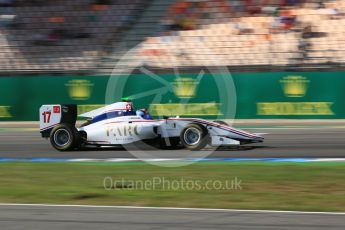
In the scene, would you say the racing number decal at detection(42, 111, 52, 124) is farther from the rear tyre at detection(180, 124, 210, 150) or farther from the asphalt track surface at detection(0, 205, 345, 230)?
the asphalt track surface at detection(0, 205, 345, 230)

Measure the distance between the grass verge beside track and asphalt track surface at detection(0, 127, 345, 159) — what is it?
1.16 m

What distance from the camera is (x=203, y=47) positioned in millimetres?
22781

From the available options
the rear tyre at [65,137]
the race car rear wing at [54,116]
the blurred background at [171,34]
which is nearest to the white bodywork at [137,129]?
the rear tyre at [65,137]

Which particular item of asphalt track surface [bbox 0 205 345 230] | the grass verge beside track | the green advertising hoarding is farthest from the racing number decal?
the green advertising hoarding

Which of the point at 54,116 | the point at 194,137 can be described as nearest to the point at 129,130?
the point at 194,137

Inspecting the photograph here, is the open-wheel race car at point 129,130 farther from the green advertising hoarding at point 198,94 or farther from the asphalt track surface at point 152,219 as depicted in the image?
the green advertising hoarding at point 198,94

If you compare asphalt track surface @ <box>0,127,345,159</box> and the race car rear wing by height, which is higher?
the race car rear wing

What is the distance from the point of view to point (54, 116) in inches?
512

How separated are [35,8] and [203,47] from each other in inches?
321

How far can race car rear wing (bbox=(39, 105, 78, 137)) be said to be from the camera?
42.6ft

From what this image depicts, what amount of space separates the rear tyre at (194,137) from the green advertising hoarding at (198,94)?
796 centimetres

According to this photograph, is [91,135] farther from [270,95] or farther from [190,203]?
[270,95]

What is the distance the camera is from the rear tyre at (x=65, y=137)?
503 inches

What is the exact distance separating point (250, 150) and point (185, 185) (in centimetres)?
391
